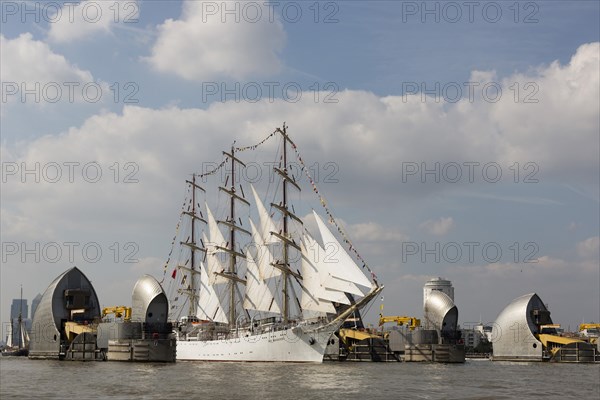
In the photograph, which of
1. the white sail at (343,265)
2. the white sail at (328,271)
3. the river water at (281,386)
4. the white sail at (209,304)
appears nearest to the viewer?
the river water at (281,386)

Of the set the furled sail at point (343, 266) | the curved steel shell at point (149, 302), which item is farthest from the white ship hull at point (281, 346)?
the curved steel shell at point (149, 302)

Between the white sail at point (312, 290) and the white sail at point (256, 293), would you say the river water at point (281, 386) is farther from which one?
the white sail at point (256, 293)

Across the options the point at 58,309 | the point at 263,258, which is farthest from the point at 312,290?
the point at 58,309

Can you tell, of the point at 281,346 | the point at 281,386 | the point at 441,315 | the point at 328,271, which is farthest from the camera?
the point at 441,315

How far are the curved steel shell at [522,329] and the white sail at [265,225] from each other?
5850 cm

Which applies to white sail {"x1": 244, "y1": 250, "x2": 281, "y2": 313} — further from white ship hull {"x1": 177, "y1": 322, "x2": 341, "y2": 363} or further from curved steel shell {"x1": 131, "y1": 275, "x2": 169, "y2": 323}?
curved steel shell {"x1": 131, "y1": 275, "x2": 169, "y2": 323}

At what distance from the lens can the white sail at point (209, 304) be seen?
5591 inches

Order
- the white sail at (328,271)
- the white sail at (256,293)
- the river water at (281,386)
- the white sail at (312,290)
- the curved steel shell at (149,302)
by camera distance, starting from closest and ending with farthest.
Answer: the river water at (281,386)
the white sail at (328,271)
the white sail at (312,290)
the curved steel shell at (149,302)
the white sail at (256,293)

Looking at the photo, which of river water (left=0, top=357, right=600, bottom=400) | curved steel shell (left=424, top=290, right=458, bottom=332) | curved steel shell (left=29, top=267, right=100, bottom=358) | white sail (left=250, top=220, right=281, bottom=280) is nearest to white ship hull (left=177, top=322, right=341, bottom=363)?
white sail (left=250, top=220, right=281, bottom=280)

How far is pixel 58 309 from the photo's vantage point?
13450 centimetres

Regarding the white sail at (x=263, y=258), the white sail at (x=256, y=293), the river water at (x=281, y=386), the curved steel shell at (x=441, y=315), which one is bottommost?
the river water at (x=281, y=386)

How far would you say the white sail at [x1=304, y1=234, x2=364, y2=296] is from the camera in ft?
368

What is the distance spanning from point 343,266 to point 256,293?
2303 centimetres

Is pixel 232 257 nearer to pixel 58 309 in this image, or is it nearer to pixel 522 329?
pixel 58 309
